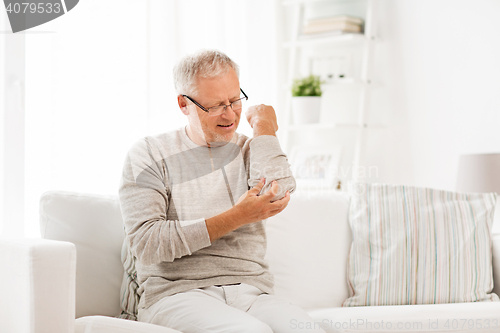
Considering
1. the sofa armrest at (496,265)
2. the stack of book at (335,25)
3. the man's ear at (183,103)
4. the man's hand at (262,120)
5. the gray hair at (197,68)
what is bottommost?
the sofa armrest at (496,265)

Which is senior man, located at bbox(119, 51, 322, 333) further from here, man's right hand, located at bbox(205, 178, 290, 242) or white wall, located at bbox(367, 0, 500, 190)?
white wall, located at bbox(367, 0, 500, 190)

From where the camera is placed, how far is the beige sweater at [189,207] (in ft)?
4.38

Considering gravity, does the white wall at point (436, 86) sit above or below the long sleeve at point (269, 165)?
above

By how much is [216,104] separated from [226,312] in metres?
0.57

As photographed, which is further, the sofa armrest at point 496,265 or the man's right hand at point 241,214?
the sofa armrest at point 496,265

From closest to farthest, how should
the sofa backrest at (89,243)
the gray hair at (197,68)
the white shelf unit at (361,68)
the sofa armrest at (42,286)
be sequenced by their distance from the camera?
1. the sofa armrest at (42,286)
2. the gray hair at (197,68)
3. the sofa backrest at (89,243)
4. the white shelf unit at (361,68)

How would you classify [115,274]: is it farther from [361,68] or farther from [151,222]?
[361,68]

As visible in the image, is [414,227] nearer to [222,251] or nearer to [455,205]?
[455,205]

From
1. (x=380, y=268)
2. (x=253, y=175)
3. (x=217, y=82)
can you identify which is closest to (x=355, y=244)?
(x=380, y=268)

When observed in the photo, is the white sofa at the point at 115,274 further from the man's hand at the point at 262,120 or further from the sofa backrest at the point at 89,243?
the man's hand at the point at 262,120

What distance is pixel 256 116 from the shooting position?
1.49 meters

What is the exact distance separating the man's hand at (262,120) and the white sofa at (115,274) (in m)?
0.50

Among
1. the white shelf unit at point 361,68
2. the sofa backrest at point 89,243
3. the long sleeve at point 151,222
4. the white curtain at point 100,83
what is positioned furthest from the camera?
the white shelf unit at point 361,68

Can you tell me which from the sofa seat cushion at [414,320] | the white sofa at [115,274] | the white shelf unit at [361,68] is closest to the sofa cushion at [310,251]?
the white sofa at [115,274]
